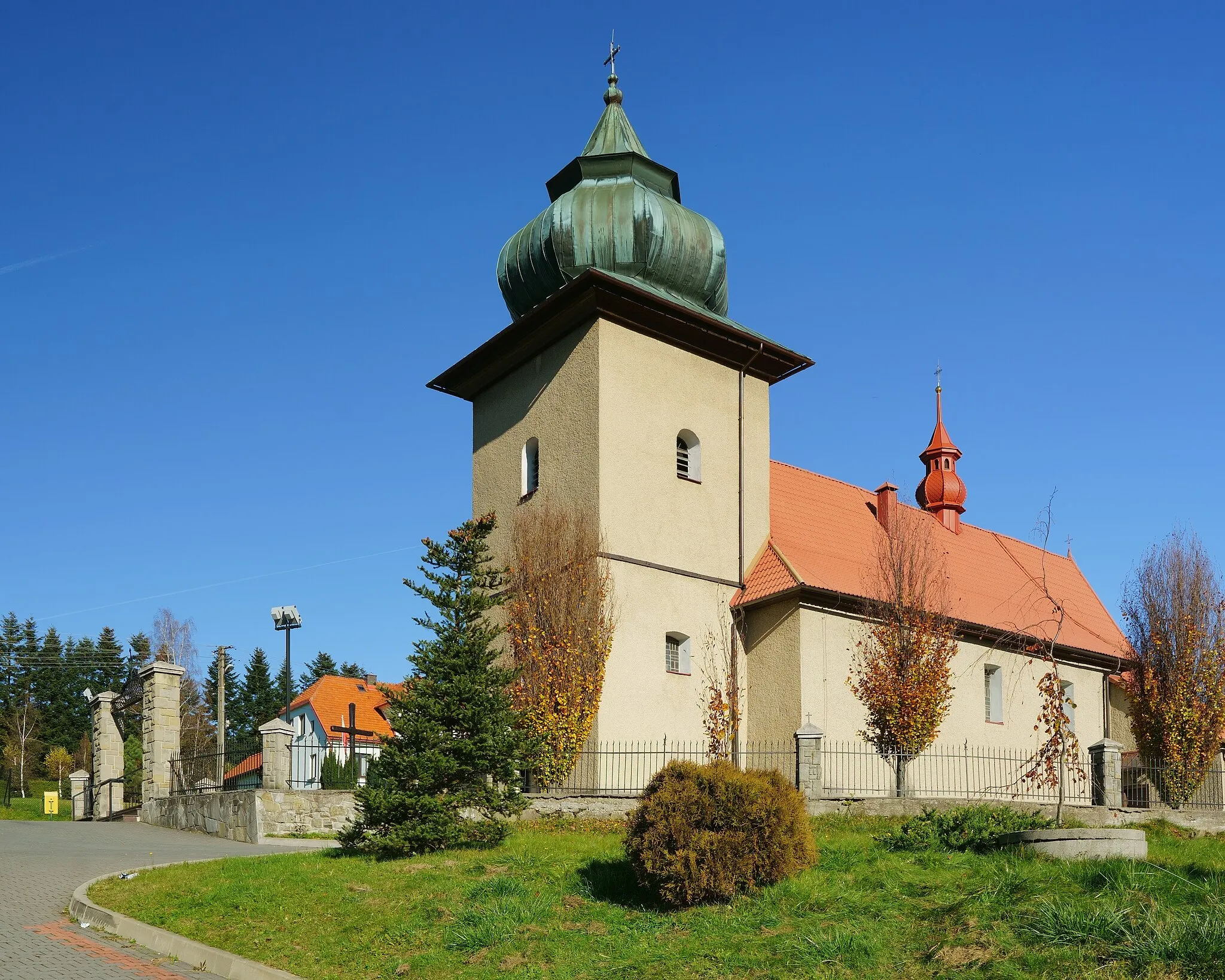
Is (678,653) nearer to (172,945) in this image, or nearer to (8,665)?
(172,945)

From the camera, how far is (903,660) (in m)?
22.8

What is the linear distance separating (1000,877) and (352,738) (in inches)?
618

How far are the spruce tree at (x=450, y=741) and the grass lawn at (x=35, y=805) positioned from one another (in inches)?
656

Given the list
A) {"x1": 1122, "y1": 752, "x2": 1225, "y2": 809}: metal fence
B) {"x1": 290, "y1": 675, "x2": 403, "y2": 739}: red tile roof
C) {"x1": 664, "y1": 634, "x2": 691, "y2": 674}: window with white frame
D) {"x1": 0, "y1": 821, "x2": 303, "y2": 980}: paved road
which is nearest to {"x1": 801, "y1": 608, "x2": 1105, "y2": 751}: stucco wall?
{"x1": 1122, "y1": 752, "x2": 1225, "y2": 809}: metal fence

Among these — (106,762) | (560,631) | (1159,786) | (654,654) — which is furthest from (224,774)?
(1159,786)

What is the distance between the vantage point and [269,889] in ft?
42.9

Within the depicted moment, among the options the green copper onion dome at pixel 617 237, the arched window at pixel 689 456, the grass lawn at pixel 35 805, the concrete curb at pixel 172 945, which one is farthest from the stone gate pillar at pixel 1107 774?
the grass lawn at pixel 35 805

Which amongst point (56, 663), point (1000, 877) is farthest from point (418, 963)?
point (56, 663)

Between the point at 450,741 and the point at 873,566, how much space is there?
42.3 ft

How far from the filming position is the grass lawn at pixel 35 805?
3120cm

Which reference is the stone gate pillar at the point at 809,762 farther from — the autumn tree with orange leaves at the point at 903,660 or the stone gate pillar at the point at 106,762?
the stone gate pillar at the point at 106,762

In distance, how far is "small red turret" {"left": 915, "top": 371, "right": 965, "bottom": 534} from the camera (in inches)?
1400

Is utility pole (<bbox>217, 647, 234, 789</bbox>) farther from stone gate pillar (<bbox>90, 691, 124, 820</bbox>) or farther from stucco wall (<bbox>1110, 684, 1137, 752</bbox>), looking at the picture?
stucco wall (<bbox>1110, 684, 1137, 752</bbox>)

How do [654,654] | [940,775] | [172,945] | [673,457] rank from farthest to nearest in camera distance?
[940,775] < [673,457] < [654,654] < [172,945]
